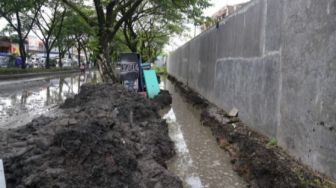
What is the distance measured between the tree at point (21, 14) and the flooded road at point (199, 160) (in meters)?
12.6

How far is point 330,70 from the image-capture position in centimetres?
426

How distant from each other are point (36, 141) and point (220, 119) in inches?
218

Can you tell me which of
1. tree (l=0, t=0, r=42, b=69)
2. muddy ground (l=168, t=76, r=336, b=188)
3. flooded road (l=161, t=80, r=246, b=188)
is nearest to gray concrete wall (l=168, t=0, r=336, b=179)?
muddy ground (l=168, t=76, r=336, b=188)

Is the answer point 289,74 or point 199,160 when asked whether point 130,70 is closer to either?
point 199,160

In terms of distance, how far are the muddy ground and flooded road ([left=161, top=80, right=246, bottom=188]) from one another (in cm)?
18

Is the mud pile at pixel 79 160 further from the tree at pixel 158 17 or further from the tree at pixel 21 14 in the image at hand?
the tree at pixel 21 14

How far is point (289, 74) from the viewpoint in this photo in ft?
18.5

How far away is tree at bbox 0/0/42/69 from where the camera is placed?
68.7ft

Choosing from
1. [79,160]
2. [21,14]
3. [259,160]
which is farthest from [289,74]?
[21,14]

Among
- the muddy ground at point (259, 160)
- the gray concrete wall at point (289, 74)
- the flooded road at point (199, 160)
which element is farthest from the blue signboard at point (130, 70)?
the muddy ground at point (259, 160)

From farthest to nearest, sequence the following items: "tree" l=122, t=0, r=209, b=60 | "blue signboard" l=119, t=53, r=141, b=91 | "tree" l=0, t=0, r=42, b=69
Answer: "tree" l=0, t=0, r=42, b=69, "tree" l=122, t=0, r=209, b=60, "blue signboard" l=119, t=53, r=141, b=91

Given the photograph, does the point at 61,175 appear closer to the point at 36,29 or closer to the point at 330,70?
the point at 330,70

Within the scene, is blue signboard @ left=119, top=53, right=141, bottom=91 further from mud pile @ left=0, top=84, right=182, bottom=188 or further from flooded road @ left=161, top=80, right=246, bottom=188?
mud pile @ left=0, top=84, right=182, bottom=188

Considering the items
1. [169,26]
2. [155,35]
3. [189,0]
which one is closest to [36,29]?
[155,35]
